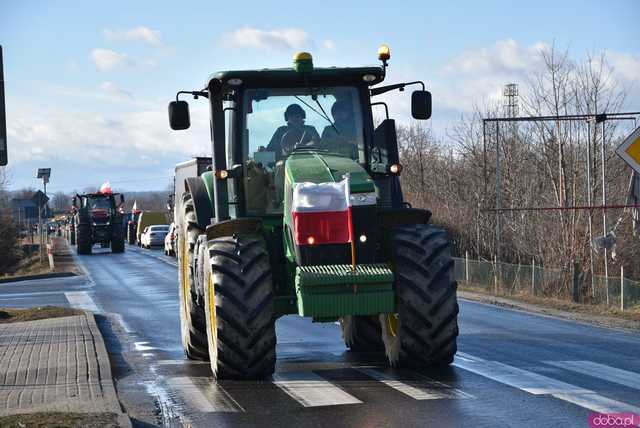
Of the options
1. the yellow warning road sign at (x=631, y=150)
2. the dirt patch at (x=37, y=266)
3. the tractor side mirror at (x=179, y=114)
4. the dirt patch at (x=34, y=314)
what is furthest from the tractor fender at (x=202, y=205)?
the dirt patch at (x=37, y=266)

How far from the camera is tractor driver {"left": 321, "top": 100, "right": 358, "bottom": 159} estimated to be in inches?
446

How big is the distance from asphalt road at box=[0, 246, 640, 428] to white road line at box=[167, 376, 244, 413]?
0.01 m

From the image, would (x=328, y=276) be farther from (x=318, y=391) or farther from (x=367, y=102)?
(x=367, y=102)

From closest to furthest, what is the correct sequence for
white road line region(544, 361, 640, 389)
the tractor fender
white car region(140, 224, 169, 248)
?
white road line region(544, 361, 640, 389) < the tractor fender < white car region(140, 224, 169, 248)

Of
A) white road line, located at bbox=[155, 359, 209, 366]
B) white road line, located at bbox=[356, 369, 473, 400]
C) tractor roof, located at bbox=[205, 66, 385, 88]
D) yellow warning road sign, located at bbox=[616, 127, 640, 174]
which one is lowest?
white road line, located at bbox=[155, 359, 209, 366]

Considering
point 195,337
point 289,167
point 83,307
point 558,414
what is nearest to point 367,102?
point 289,167

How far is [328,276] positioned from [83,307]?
13.6m

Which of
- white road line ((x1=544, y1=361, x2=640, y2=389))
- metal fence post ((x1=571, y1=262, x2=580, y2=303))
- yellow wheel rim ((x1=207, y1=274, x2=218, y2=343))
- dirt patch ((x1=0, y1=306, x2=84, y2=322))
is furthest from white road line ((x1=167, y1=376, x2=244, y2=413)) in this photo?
metal fence post ((x1=571, y1=262, x2=580, y2=303))

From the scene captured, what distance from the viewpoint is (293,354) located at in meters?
12.8

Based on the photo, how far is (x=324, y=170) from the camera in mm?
10414

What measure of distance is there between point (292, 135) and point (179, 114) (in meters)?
1.28

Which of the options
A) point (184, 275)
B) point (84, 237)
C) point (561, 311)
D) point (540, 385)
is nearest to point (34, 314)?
point (184, 275)

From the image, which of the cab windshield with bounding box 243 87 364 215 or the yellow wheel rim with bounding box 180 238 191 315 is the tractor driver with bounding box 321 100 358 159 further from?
the yellow wheel rim with bounding box 180 238 191 315

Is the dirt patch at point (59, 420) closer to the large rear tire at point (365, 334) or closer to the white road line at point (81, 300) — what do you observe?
the large rear tire at point (365, 334)
